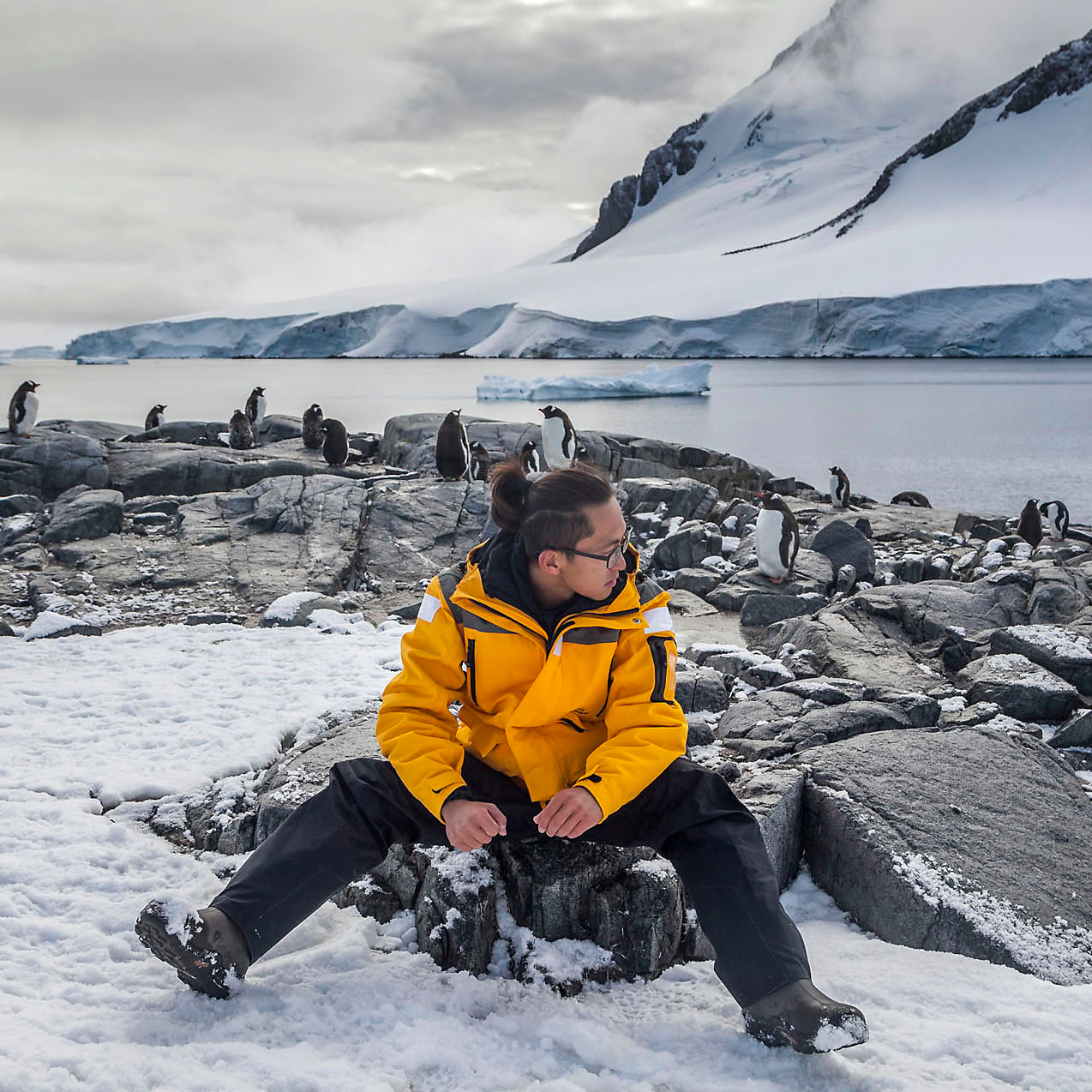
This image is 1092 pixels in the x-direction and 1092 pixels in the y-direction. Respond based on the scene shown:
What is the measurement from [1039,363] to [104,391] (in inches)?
2002

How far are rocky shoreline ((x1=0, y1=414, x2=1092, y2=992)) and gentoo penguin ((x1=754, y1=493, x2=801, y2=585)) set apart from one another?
0.17 meters

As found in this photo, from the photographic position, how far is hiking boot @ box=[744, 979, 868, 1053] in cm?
138

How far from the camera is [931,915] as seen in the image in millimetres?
1852

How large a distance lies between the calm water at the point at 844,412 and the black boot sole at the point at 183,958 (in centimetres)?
1270

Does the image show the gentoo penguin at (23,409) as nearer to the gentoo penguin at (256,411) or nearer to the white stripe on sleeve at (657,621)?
the gentoo penguin at (256,411)

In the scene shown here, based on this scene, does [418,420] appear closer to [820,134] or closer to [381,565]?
[381,565]

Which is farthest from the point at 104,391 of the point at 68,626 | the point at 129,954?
the point at 129,954

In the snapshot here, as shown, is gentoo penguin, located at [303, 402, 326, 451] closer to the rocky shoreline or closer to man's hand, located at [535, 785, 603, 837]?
the rocky shoreline

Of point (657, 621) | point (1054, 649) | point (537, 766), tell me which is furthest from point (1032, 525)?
point (537, 766)

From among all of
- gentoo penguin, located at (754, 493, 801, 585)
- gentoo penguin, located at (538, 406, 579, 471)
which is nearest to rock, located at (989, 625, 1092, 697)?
gentoo penguin, located at (754, 493, 801, 585)

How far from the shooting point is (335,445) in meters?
9.46

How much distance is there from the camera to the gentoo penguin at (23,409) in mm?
9336

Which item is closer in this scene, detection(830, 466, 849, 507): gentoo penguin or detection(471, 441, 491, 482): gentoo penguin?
detection(471, 441, 491, 482): gentoo penguin

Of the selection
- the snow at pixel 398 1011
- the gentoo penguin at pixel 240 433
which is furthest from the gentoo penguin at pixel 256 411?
the snow at pixel 398 1011
